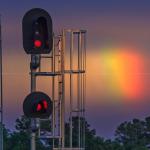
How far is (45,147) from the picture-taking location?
46.6m

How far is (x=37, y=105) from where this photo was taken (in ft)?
59.8

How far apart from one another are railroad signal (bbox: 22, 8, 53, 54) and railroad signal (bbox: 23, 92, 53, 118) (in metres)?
0.77

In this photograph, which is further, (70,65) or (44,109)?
(70,65)

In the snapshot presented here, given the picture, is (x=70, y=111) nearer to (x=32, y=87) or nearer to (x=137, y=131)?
(x=32, y=87)

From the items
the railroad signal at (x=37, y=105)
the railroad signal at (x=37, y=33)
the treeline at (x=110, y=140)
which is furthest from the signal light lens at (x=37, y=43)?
the treeline at (x=110, y=140)

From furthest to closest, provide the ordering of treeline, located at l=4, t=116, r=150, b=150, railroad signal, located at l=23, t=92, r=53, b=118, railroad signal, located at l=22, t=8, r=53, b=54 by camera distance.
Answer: treeline, located at l=4, t=116, r=150, b=150 < railroad signal, located at l=22, t=8, r=53, b=54 < railroad signal, located at l=23, t=92, r=53, b=118

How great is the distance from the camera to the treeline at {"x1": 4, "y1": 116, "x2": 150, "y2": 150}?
50531 mm

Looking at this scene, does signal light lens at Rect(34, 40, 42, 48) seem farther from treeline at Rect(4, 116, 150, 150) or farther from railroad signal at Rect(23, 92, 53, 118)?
treeline at Rect(4, 116, 150, 150)

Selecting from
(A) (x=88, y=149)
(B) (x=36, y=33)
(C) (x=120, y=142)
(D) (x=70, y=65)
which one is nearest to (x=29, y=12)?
→ (B) (x=36, y=33)

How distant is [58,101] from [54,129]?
717 mm

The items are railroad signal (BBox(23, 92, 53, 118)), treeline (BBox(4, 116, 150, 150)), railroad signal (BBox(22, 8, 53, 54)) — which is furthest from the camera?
treeline (BBox(4, 116, 150, 150))

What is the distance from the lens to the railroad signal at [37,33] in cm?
1828

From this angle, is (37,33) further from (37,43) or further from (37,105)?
(37,105)

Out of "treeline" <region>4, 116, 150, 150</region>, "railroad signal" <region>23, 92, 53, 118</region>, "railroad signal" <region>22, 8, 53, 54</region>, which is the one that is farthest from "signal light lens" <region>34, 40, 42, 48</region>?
"treeline" <region>4, 116, 150, 150</region>
